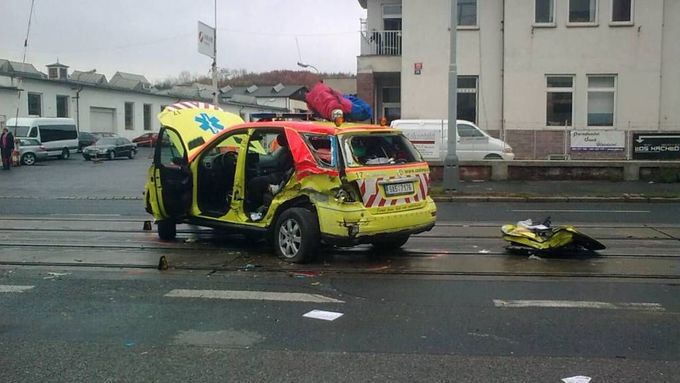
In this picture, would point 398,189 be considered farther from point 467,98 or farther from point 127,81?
point 127,81

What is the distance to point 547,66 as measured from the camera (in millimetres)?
26484

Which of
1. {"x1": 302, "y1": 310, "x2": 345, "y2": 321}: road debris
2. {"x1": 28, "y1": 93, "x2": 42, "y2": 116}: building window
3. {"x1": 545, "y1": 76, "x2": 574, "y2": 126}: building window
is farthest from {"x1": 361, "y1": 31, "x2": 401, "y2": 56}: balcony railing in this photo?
{"x1": 28, "y1": 93, "x2": 42, "y2": 116}: building window

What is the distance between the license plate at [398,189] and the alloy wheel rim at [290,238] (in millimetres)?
1136

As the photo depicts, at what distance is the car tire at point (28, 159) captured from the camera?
1384 inches

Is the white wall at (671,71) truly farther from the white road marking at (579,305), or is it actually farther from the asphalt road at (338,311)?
the white road marking at (579,305)


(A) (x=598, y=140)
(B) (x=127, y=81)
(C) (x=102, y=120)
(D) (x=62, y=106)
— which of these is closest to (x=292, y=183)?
(A) (x=598, y=140)

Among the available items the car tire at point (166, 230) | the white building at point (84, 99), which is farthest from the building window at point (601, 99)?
the white building at point (84, 99)

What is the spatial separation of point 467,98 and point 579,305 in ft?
72.2

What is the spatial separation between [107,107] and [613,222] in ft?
159

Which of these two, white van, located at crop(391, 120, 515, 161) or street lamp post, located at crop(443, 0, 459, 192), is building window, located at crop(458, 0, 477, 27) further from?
street lamp post, located at crop(443, 0, 459, 192)

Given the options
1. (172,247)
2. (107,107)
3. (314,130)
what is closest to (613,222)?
(314,130)

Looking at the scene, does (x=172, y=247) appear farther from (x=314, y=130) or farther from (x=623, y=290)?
(x=623, y=290)

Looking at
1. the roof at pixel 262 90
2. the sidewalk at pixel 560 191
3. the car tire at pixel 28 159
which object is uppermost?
the roof at pixel 262 90

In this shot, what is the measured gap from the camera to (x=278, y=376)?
453 cm
